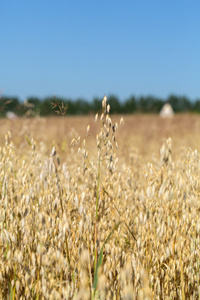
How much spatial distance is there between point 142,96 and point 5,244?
73.9m

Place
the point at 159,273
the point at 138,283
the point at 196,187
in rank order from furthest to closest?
the point at 196,187 < the point at 159,273 < the point at 138,283

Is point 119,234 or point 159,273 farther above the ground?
point 119,234

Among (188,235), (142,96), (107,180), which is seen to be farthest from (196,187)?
(142,96)

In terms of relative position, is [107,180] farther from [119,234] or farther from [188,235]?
[188,235]

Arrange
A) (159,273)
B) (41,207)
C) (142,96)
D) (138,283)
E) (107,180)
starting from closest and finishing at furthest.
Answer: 1. (138,283)
2. (159,273)
3. (41,207)
4. (107,180)
5. (142,96)

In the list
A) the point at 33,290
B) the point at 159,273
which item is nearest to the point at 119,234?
the point at 159,273

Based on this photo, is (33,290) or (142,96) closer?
(33,290)

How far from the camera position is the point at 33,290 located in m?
1.91

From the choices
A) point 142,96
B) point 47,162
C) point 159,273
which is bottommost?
point 159,273

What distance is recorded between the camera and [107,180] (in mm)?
2617

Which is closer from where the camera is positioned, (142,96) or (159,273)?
(159,273)

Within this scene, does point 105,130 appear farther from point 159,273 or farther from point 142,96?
point 142,96

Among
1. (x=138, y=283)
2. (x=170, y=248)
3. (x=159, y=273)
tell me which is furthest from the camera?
(x=159, y=273)

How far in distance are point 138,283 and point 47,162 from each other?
84 cm
